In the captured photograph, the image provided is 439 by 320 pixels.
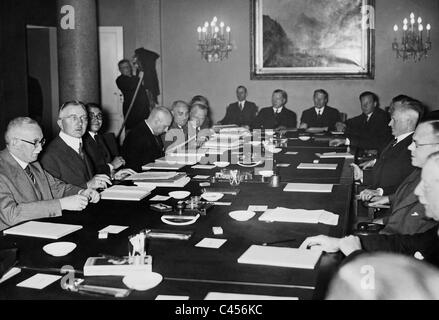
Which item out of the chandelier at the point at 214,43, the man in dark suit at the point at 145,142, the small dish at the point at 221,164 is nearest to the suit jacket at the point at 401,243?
the small dish at the point at 221,164

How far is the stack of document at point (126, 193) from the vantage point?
3.60 metres

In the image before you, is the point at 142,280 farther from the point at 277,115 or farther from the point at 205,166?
the point at 277,115

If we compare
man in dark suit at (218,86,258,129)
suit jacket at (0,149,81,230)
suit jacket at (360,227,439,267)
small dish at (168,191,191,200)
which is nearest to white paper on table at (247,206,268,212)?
small dish at (168,191,191,200)

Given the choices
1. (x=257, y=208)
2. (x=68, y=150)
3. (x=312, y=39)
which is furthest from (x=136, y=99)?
(x=257, y=208)

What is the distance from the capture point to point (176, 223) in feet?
9.57

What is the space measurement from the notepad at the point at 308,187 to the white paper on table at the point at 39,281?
2.06m

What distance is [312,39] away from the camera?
957cm

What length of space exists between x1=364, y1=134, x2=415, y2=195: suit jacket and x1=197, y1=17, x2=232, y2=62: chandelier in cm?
559

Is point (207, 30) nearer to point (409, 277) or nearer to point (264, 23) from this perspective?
point (264, 23)

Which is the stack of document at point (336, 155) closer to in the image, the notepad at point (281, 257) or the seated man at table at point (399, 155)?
the seated man at table at point (399, 155)

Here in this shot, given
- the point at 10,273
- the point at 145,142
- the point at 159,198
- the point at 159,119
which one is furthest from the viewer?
the point at 159,119

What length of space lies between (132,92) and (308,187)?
6.67m

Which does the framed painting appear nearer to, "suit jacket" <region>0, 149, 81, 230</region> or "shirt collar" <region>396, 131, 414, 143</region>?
"shirt collar" <region>396, 131, 414, 143</region>
